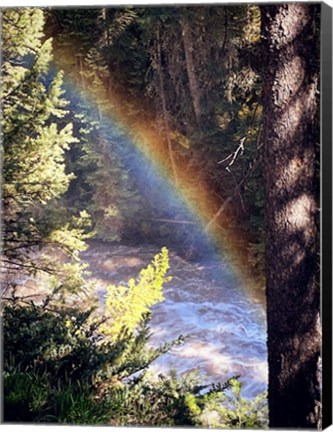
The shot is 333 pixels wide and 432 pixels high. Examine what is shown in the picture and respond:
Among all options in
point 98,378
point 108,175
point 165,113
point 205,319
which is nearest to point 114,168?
point 108,175

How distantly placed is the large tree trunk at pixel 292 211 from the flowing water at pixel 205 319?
3.4 inches

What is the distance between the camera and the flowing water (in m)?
4.50

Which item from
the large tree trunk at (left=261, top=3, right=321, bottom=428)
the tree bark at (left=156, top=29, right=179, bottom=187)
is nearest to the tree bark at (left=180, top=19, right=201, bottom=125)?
the tree bark at (left=156, top=29, right=179, bottom=187)

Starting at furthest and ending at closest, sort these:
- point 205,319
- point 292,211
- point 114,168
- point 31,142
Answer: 1. point 31,142
2. point 114,168
3. point 205,319
4. point 292,211

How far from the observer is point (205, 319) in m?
4.54

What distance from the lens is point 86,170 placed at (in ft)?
15.3

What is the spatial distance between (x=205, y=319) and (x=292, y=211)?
2.14 ft

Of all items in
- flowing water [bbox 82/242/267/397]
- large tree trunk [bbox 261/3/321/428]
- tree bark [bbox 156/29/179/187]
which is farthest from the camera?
tree bark [bbox 156/29/179/187]

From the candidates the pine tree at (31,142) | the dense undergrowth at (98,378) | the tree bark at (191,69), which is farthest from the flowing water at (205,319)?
the tree bark at (191,69)

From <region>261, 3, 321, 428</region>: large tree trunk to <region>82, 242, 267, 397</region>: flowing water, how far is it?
0.09m

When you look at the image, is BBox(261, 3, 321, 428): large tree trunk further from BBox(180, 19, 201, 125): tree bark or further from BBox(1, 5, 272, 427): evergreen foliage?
BBox(180, 19, 201, 125): tree bark

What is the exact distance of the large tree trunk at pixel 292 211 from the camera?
433cm

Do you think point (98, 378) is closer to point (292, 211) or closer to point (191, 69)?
point (292, 211)

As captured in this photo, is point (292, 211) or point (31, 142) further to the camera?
point (31, 142)
